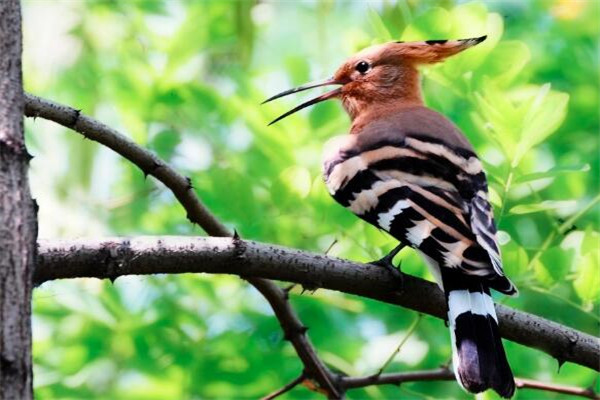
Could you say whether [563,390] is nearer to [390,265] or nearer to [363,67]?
[390,265]

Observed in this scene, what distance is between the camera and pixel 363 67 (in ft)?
12.9

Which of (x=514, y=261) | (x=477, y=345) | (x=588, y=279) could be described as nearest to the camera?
(x=477, y=345)

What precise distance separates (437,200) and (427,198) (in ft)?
0.09

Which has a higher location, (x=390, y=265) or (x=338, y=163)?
(x=338, y=163)

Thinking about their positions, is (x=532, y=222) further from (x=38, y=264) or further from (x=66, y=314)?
(x=38, y=264)

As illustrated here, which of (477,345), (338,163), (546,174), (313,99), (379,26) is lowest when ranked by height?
(477,345)

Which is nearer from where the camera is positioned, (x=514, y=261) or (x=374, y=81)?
(x=514, y=261)

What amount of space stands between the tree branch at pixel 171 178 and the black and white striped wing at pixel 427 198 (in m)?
0.35

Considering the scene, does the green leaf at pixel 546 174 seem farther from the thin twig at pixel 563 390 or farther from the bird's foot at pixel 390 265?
the thin twig at pixel 563 390

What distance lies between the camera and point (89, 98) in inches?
166

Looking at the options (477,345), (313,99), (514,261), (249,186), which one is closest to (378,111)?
(313,99)

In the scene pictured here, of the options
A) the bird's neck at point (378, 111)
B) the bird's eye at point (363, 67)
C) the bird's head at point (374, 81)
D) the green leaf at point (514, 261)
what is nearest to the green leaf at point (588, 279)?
the green leaf at point (514, 261)

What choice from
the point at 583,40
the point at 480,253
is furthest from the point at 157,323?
the point at 583,40

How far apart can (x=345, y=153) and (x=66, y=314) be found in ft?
3.93
